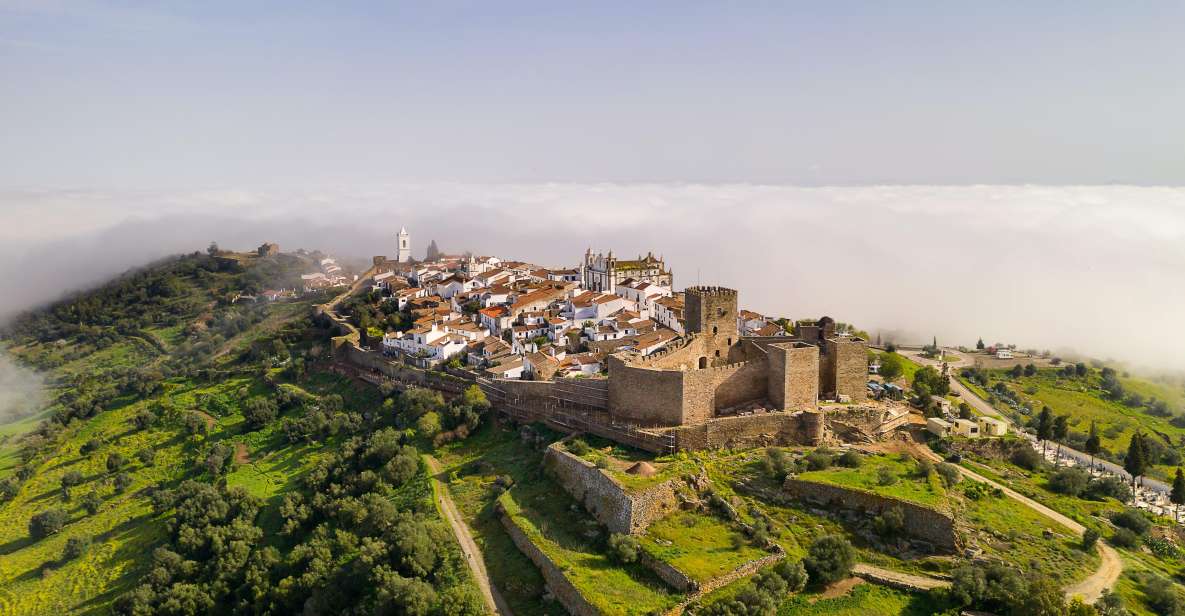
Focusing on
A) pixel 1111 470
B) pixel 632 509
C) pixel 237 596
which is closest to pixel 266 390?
pixel 237 596

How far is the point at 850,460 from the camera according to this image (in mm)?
23250

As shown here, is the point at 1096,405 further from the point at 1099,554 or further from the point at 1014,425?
the point at 1099,554

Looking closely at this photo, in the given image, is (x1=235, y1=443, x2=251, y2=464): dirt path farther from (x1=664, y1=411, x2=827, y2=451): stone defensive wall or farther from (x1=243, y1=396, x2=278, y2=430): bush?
(x1=664, y1=411, x2=827, y2=451): stone defensive wall

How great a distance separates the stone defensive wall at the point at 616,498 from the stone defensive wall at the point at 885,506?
3.73m

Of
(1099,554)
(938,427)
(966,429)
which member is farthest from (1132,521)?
(938,427)

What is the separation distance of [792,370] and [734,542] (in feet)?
26.8

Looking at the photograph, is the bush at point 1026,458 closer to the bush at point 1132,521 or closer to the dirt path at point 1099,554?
the dirt path at point 1099,554

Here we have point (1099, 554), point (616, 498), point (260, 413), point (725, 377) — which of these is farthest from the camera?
point (260, 413)

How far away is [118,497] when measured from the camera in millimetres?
36031

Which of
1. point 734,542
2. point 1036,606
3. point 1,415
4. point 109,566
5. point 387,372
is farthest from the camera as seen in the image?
point 1,415

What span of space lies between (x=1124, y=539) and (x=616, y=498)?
14824mm

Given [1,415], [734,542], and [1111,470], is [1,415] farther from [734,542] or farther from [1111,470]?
[1111,470]

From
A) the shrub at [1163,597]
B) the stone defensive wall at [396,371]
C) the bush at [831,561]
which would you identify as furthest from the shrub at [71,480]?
the shrub at [1163,597]

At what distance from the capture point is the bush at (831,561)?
62.0ft
